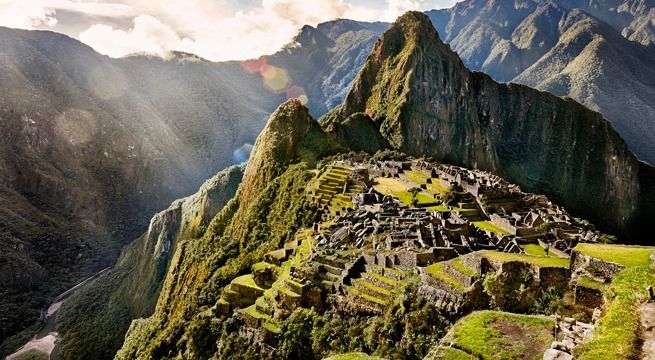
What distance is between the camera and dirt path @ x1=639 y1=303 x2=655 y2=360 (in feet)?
33.2

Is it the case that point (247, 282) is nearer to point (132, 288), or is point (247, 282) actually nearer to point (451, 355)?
point (451, 355)

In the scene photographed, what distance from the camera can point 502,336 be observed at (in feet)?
47.9

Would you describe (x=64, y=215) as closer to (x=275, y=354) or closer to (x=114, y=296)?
(x=114, y=296)

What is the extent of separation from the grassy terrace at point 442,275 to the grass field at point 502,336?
4.44m

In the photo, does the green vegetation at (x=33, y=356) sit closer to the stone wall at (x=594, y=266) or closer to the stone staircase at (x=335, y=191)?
the stone staircase at (x=335, y=191)

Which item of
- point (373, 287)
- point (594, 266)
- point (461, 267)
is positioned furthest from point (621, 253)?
point (373, 287)

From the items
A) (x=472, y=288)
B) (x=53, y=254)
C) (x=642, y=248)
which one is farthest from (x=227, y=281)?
(x=53, y=254)

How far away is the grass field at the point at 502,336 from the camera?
1359 centimetres

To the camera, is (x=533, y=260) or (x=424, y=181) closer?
(x=533, y=260)

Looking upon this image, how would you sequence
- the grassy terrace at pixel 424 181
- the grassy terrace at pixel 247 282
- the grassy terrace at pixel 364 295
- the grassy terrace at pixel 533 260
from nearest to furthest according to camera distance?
the grassy terrace at pixel 533 260 < the grassy terrace at pixel 364 295 < the grassy terrace at pixel 247 282 < the grassy terrace at pixel 424 181

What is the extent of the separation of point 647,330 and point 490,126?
188m

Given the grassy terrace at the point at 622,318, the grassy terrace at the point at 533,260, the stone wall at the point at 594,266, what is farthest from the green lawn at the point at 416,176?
the grassy terrace at the point at 622,318

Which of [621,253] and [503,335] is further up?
[621,253]

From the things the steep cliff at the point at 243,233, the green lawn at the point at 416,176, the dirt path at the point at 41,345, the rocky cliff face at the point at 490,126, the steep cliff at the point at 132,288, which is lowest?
the dirt path at the point at 41,345
